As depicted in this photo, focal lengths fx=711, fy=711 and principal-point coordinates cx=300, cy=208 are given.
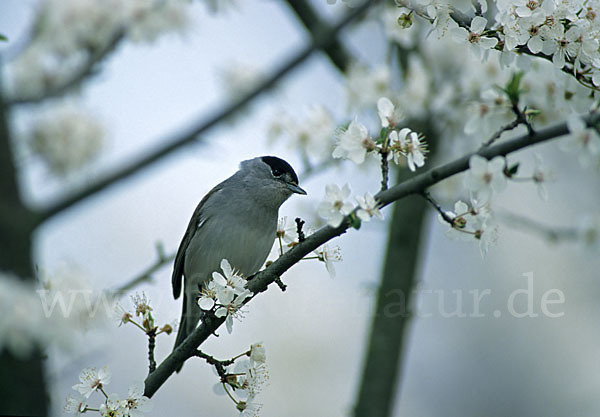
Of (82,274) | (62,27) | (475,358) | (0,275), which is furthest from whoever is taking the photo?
(475,358)

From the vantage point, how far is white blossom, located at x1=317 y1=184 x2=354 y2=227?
214 centimetres

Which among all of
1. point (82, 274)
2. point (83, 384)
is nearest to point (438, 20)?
point (83, 384)

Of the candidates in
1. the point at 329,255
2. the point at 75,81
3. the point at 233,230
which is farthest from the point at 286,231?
the point at 75,81

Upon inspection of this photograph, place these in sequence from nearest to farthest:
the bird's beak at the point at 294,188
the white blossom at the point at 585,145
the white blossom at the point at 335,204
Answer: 1. the white blossom at the point at 335,204
2. the white blossom at the point at 585,145
3. the bird's beak at the point at 294,188

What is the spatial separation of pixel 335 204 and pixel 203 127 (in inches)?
99.9

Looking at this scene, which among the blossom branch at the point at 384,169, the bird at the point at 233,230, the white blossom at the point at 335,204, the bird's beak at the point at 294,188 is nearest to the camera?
the white blossom at the point at 335,204

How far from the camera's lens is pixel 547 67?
346 centimetres

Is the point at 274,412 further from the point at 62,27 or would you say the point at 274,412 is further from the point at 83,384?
the point at 83,384

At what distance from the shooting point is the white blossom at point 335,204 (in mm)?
2143

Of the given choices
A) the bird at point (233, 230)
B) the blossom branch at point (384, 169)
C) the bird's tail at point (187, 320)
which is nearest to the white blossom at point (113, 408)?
the blossom branch at point (384, 169)

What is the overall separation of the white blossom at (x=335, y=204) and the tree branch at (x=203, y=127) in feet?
7.31

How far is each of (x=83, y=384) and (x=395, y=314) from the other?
3008mm

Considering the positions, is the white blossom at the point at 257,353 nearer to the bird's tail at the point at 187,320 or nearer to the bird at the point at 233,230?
the bird at the point at 233,230

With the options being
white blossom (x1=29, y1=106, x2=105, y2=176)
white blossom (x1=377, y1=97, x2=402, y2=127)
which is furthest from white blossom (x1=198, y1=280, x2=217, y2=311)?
white blossom (x1=29, y1=106, x2=105, y2=176)
